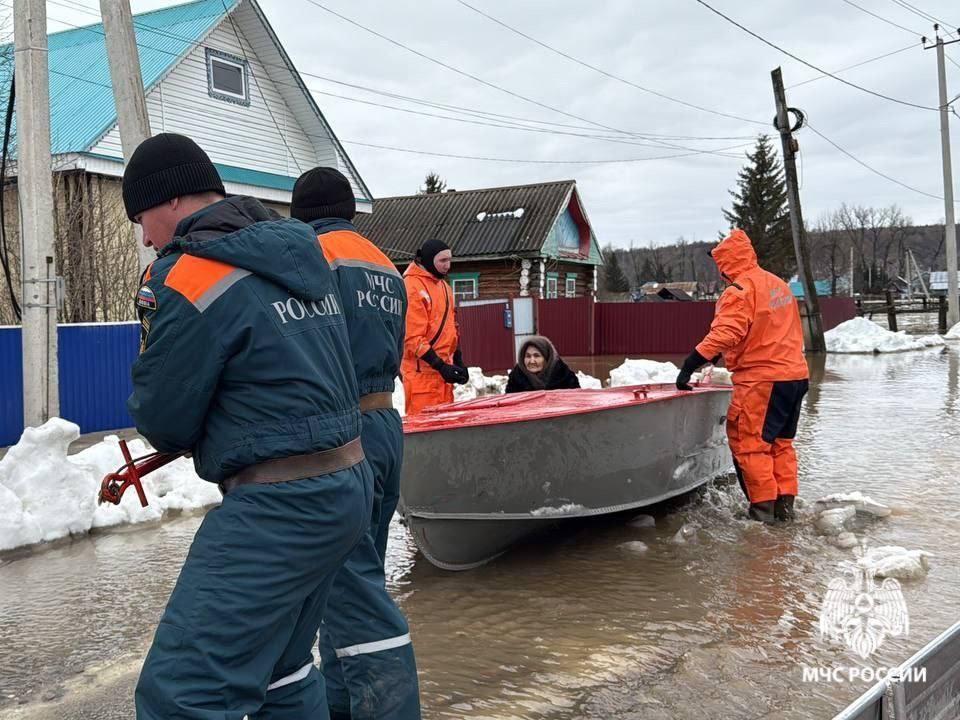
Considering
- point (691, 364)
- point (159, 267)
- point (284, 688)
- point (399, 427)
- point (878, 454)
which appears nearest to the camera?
point (159, 267)

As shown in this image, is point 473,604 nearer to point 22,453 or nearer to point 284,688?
point 284,688

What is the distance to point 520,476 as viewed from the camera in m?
4.70

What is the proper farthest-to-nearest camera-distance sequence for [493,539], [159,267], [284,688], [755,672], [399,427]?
[493,539] < [755,672] < [399,427] < [284,688] < [159,267]

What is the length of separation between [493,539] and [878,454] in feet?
16.0

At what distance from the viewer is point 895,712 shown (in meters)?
2.11

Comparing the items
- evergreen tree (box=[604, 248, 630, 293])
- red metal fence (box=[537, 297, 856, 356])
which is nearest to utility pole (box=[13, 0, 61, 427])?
red metal fence (box=[537, 297, 856, 356])

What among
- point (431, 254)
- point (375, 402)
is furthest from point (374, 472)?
point (431, 254)

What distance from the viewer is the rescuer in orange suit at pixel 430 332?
5738mm

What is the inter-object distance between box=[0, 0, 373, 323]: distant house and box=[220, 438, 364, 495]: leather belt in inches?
472

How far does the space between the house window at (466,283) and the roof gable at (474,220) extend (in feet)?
3.10

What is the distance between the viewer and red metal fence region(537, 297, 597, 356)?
2289 centimetres

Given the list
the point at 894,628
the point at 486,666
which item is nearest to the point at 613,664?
the point at 486,666

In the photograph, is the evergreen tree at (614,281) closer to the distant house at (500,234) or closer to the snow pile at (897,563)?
the distant house at (500,234)

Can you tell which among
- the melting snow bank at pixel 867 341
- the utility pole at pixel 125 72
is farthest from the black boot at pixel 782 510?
the melting snow bank at pixel 867 341
